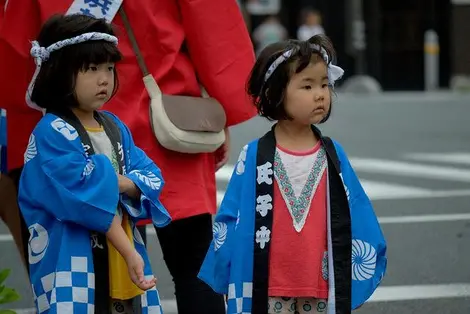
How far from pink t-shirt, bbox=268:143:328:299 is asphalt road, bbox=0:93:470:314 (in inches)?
78.5

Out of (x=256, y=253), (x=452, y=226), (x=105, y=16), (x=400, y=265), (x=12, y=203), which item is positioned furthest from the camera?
(x=452, y=226)

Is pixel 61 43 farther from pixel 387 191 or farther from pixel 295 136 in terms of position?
pixel 387 191

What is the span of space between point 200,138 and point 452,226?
13.1 ft

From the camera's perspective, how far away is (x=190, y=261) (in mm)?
4145

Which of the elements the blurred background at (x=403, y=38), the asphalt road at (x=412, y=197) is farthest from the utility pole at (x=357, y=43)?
the asphalt road at (x=412, y=197)

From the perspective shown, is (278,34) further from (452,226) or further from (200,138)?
(200,138)

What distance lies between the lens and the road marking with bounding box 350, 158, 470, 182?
10.5 metres

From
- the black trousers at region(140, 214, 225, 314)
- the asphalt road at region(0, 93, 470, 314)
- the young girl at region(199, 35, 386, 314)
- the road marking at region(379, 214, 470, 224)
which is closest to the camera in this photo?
the young girl at region(199, 35, 386, 314)

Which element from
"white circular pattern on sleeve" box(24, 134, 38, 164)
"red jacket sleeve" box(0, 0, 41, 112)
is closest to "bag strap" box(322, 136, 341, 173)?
"white circular pattern on sleeve" box(24, 134, 38, 164)

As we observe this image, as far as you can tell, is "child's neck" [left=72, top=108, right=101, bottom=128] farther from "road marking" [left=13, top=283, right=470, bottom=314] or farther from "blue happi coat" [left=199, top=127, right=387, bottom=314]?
"road marking" [left=13, top=283, right=470, bottom=314]

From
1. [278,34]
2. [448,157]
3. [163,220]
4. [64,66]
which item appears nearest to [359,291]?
[163,220]

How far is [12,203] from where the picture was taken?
15.5 feet

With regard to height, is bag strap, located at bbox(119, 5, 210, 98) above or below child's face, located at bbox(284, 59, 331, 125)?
above

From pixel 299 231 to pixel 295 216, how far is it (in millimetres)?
47
